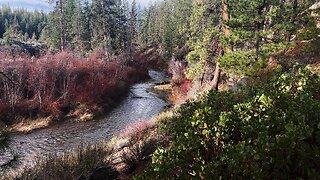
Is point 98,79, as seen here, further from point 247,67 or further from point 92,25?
point 92,25

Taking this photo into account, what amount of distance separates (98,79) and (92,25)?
29227 mm

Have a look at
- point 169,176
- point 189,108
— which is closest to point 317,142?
point 169,176

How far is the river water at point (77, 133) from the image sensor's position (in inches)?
691

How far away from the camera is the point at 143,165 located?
34.4ft

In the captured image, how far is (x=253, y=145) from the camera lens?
3.71m

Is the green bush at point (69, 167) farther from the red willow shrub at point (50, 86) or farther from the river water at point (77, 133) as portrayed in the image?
the red willow shrub at point (50, 86)

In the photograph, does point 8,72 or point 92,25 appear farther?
point 92,25

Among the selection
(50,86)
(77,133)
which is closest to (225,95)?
(77,133)

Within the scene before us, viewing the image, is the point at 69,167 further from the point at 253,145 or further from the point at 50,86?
the point at 50,86

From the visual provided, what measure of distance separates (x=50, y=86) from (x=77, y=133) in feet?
24.1

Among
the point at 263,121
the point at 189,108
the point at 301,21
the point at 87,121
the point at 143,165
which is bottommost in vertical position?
the point at 87,121

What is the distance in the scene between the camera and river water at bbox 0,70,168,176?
1755 cm

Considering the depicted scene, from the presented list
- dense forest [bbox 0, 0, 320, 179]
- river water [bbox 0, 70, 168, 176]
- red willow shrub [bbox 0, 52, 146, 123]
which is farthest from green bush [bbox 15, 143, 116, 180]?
red willow shrub [bbox 0, 52, 146, 123]

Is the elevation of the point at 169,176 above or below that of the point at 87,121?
above
